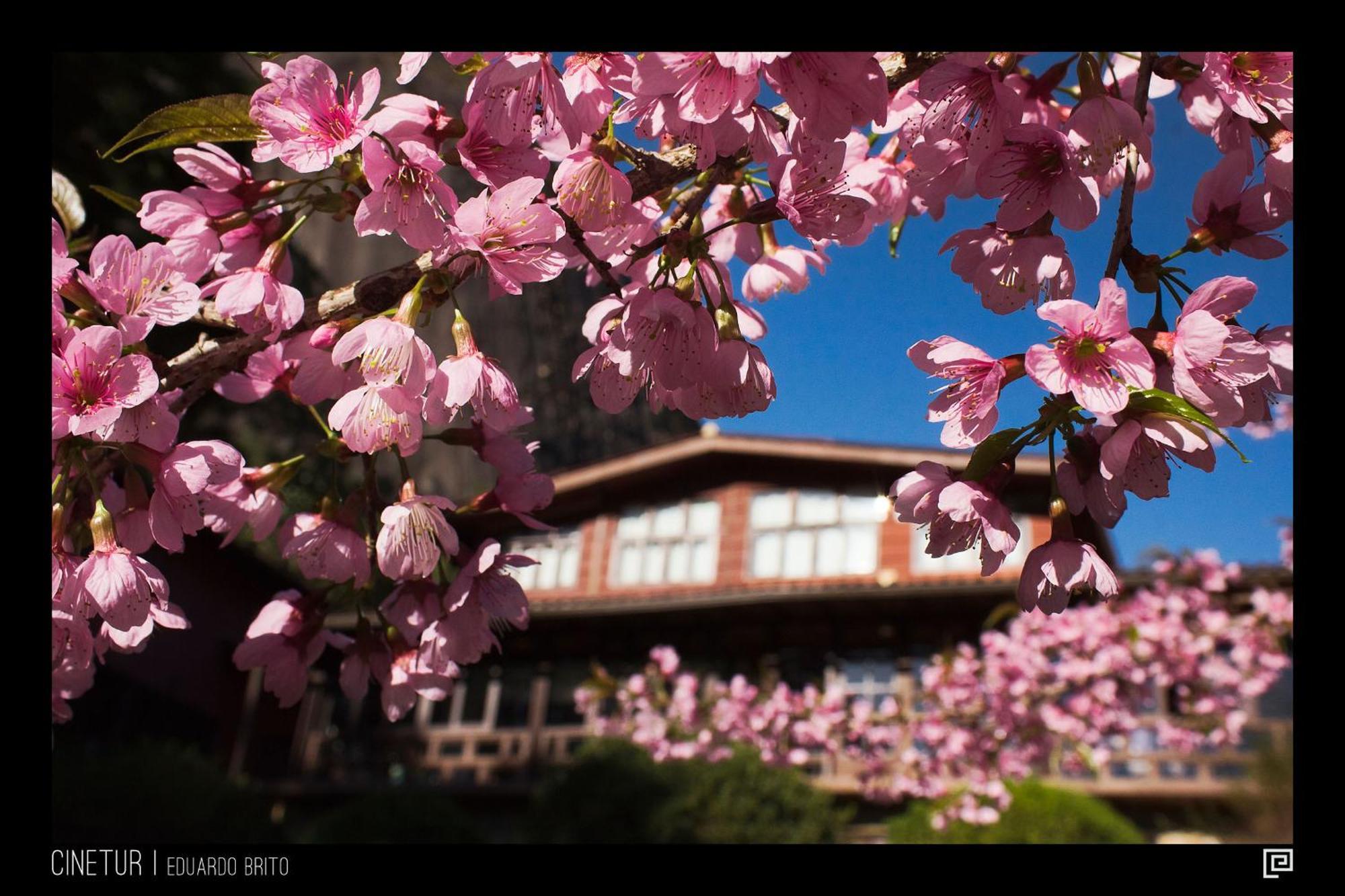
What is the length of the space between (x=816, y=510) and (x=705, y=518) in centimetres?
190

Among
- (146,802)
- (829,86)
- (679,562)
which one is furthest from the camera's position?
(679,562)

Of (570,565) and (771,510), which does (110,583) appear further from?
(570,565)

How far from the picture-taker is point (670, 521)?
17078mm

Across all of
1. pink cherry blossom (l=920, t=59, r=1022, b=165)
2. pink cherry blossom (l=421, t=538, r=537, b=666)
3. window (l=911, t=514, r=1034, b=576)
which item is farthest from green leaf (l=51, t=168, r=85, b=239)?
window (l=911, t=514, r=1034, b=576)

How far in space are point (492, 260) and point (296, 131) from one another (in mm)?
339

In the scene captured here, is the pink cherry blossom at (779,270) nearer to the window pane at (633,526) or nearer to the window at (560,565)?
the window pane at (633,526)

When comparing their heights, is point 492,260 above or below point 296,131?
below

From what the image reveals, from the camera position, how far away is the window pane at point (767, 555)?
52.1 feet

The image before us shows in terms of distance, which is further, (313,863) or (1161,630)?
(1161,630)

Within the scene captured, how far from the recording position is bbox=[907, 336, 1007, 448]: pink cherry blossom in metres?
1.36

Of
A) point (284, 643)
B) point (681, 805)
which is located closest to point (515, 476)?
point (284, 643)

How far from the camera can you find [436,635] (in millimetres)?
1733

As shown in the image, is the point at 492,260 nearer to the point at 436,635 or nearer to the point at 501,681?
the point at 436,635

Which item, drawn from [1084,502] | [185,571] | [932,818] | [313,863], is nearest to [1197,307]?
[1084,502]
